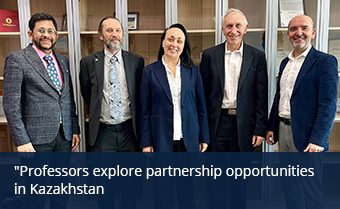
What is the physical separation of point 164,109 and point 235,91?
59cm

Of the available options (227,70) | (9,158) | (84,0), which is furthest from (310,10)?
(9,158)

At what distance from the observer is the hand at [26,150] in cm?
195

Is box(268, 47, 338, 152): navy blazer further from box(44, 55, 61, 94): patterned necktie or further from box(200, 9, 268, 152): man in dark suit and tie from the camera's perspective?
box(44, 55, 61, 94): patterned necktie

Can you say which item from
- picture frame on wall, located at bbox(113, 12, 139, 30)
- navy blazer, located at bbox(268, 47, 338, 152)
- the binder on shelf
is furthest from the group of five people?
the binder on shelf

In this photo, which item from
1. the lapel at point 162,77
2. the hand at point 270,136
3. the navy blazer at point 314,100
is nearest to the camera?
the navy blazer at point 314,100

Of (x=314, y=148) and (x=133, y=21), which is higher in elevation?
(x=133, y=21)

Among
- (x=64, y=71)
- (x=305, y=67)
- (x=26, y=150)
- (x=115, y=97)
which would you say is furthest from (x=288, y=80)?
(x=26, y=150)

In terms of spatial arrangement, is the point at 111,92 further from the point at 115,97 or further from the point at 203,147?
the point at 203,147

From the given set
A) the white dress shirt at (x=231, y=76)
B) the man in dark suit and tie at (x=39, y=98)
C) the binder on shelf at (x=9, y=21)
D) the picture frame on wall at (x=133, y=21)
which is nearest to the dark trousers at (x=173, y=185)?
the white dress shirt at (x=231, y=76)

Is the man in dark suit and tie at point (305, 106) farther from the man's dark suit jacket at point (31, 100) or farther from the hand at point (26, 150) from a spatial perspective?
the hand at point (26, 150)

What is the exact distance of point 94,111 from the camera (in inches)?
84.7

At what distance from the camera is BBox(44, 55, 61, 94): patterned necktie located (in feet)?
6.79

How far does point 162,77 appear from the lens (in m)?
2.03

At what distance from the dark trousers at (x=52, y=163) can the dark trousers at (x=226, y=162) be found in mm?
1154
